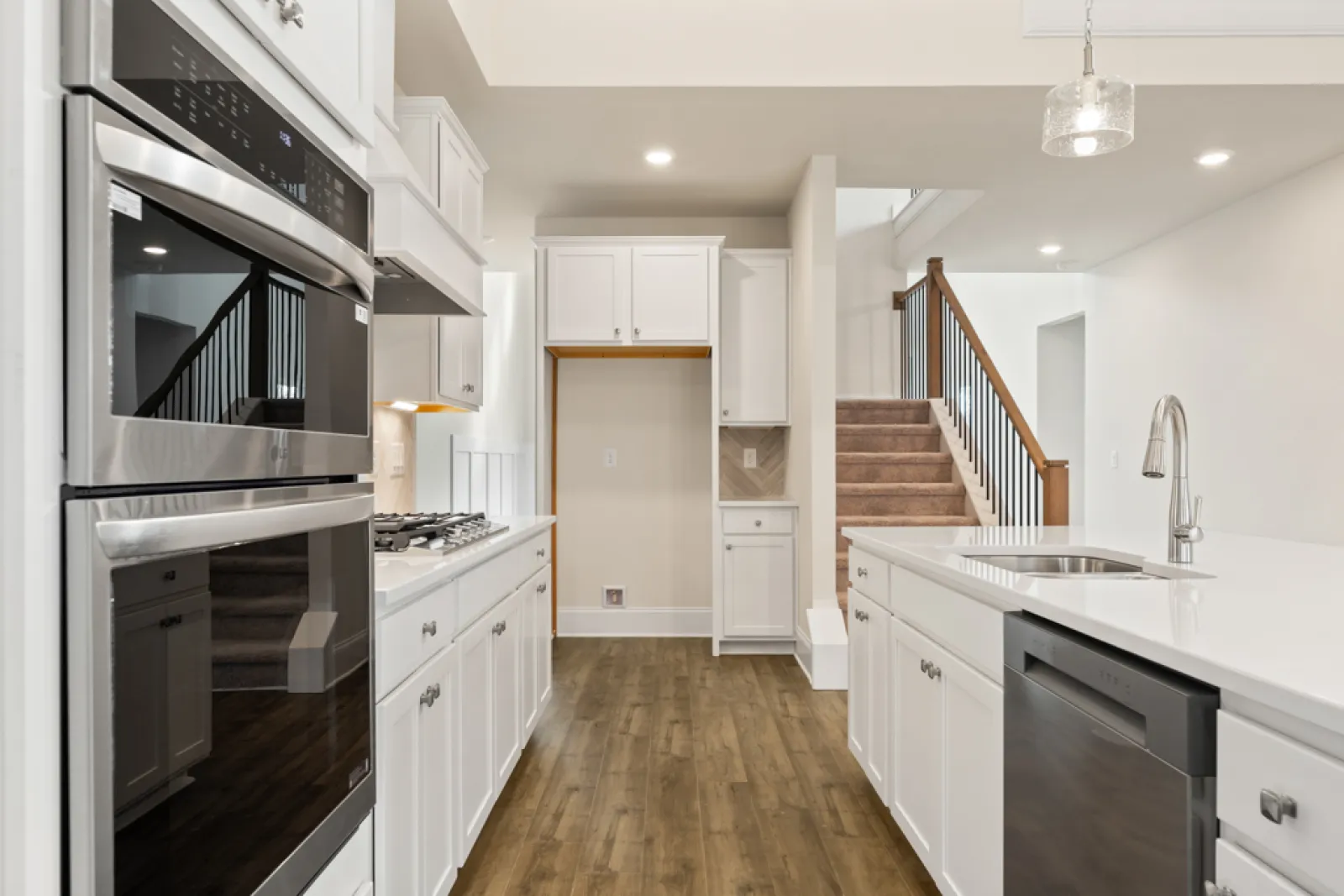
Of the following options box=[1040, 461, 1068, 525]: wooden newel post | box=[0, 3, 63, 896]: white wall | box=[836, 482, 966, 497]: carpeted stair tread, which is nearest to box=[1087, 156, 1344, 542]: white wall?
box=[1040, 461, 1068, 525]: wooden newel post

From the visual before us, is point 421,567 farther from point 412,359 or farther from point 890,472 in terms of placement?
point 890,472

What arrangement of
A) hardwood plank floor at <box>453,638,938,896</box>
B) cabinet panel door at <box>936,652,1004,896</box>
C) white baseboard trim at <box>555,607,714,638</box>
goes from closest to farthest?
cabinet panel door at <box>936,652,1004,896</box>, hardwood plank floor at <box>453,638,938,896</box>, white baseboard trim at <box>555,607,714,638</box>

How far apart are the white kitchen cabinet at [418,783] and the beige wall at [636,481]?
119 inches

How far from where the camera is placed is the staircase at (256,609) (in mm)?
787

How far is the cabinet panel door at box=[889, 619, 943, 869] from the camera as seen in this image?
5.91ft

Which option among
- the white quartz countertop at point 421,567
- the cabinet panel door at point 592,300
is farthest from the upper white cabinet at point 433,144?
the cabinet panel door at point 592,300

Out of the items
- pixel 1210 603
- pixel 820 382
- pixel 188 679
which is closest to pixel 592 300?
pixel 820 382

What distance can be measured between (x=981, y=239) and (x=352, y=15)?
5.46 m

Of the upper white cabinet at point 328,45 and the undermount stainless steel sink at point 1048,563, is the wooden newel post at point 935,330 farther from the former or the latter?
the upper white cabinet at point 328,45

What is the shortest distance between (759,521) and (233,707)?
12.0ft

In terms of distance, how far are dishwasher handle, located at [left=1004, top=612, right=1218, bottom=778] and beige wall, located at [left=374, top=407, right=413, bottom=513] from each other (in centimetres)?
208

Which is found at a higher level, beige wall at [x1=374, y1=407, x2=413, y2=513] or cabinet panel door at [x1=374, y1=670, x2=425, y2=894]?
beige wall at [x1=374, y1=407, x2=413, y2=513]

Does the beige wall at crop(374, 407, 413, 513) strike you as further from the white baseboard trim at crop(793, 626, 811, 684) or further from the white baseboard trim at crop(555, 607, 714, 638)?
the white baseboard trim at crop(793, 626, 811, 684)

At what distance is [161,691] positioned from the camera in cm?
70
